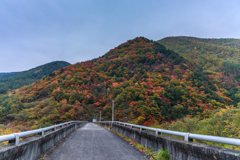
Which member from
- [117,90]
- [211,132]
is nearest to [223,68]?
[117,90]

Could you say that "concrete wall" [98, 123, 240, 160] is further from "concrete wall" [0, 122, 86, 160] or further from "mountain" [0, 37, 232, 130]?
"mountain" [0, 37, 232, 130]

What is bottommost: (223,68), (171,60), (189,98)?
(189,98)

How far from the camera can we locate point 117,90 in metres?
98.2

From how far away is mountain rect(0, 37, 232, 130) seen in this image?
69.2 m

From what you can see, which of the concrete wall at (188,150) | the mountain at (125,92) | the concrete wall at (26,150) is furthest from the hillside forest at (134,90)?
the concrete wall at (26,150)

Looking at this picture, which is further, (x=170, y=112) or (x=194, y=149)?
(x=170, y=112)

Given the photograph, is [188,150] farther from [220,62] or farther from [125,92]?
[220,62]

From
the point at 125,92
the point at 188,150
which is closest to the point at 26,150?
the point at 188,150

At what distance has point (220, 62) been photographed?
419ft

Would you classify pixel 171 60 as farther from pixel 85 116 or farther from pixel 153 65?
pixel 85 116

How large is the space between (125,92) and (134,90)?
197 inches

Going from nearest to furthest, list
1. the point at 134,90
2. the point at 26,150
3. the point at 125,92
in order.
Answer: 1. the point at 26,150
2. the point at 134,90
3. the point at 125,92

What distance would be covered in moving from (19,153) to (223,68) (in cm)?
14108

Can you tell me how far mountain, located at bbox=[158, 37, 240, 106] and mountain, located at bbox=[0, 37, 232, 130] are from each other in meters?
6.26
